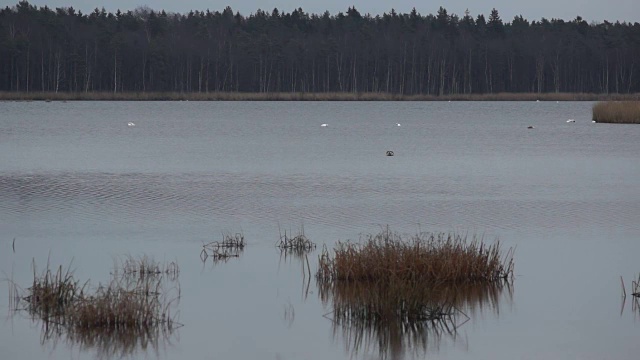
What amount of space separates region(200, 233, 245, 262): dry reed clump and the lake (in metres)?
0.17

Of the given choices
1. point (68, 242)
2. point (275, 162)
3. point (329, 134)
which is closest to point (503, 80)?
point (329, 134)

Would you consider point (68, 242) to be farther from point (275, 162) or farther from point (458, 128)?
point (458, 128)

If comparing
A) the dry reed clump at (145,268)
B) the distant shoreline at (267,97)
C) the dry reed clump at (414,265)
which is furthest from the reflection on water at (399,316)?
the distant shoreline at (267,97)

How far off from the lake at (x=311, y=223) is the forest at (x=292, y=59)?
47.7 metres

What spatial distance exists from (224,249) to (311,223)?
275 centimetres

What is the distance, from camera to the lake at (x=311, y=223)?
8.57 meters

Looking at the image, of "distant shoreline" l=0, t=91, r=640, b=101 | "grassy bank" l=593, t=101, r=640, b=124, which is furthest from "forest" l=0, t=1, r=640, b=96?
"grassy bank" l=593, t=101, r=640, b=124

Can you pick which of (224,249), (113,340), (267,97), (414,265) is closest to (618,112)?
(224,249)

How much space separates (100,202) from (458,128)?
31136 mm

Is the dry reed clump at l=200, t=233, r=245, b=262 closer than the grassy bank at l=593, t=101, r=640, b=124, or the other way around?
the dry reed clump at l=200, t=233, r=245, b=262

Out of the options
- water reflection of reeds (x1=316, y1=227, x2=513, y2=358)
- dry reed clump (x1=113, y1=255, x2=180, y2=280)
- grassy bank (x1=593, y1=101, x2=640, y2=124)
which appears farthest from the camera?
grassy bank (x1=593, y1=101, x2=640, y2=124)

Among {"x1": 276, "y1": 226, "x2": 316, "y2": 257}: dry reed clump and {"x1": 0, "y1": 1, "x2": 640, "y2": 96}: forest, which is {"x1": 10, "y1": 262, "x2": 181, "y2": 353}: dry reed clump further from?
{"x1": 0, "y1": 1, "x2": 640, "y2": 96}: forest

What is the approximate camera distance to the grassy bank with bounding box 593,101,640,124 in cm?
4147

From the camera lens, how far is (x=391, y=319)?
8750 mm
